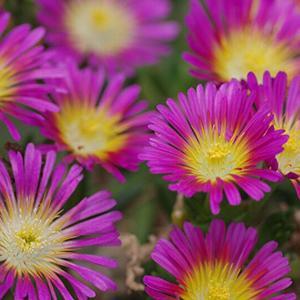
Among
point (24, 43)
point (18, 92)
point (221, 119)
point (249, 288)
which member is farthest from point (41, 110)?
point (249, 288)

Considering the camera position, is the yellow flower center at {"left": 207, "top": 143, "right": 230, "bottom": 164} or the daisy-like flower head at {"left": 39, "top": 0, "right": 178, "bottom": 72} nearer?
the yellow flower center at {"left": 207, "top": 143, "right": 230, "bottom": 164}

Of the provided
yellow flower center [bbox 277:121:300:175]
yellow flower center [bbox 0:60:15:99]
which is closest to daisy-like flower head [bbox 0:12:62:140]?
yellow flower center [bbox 0:60:15:99]

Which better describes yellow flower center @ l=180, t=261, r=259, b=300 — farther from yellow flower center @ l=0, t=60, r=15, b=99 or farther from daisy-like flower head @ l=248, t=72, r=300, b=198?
yellow flower center @ l=0, t=60, r=15, b=99

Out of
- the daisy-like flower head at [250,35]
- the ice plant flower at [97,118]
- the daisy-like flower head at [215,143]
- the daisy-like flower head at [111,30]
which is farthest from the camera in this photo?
the daisy-like flower head at [111,30]

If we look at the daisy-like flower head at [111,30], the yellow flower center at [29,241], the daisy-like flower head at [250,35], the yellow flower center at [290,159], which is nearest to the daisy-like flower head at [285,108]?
the yellow flower center at [290,159]

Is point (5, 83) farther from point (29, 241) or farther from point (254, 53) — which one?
point (254, 53)

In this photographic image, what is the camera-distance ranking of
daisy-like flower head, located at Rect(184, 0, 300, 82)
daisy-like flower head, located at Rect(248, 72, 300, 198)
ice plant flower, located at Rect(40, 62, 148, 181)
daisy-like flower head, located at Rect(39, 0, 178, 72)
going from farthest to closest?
daisy-like flower head, located at Rect(39, 0, 178, 72) → daisy-like flower head, located at Rect(184, 0, 300, 82) → ice plant flower, located at Rect(40, 62, 148, 181) → daisy-like flower head, located at Rect(248, 72, 300, 198)

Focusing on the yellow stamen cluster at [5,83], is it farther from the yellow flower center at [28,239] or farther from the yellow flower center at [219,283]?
the yellow flower center at [219,283]
